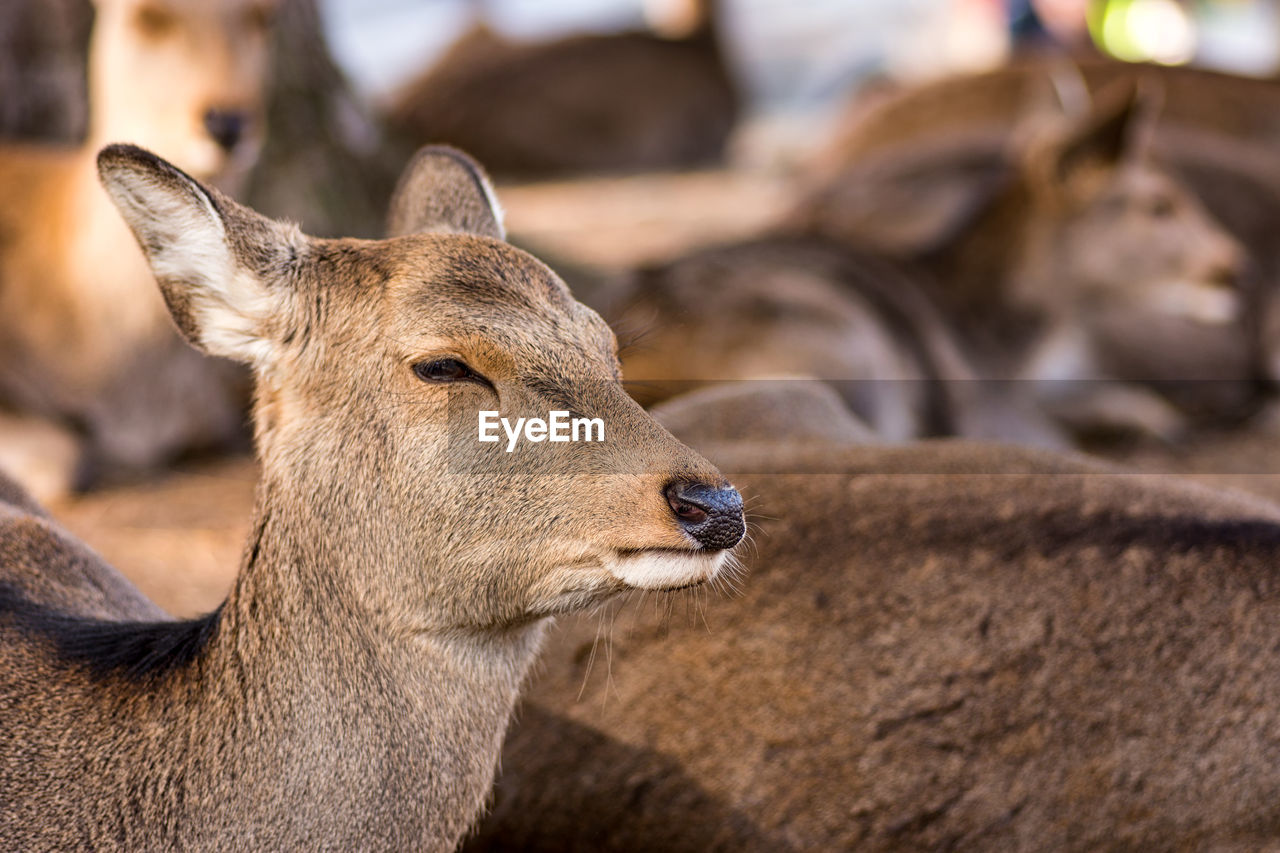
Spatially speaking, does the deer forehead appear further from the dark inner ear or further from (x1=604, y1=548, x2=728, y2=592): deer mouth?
the dark inner ear

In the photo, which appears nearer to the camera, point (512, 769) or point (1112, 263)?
point (512, 769)

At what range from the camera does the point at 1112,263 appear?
A: 8969mm

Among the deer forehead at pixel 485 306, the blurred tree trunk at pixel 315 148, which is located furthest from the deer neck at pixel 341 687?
the blurred tree trunk at pixel 315 148

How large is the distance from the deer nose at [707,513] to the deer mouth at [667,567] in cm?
4

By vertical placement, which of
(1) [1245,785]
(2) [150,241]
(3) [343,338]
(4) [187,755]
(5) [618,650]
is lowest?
(1) [1245,785]

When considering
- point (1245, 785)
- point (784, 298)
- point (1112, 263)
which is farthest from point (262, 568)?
point (1112, 263)

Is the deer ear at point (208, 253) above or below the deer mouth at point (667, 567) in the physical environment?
above

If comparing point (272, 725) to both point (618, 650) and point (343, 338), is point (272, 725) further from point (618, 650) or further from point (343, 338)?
→ point (618, 650)

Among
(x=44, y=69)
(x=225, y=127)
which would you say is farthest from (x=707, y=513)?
(x=44, y=69)

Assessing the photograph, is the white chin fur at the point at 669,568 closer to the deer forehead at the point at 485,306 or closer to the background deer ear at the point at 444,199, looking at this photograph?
the deer forehead at the point at 485,306

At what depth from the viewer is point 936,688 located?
13.0 ft

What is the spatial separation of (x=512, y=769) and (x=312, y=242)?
1609 millimetres

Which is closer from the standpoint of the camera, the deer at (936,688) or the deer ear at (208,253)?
the deer ear at (208,253)

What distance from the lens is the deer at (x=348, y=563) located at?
318 cm
